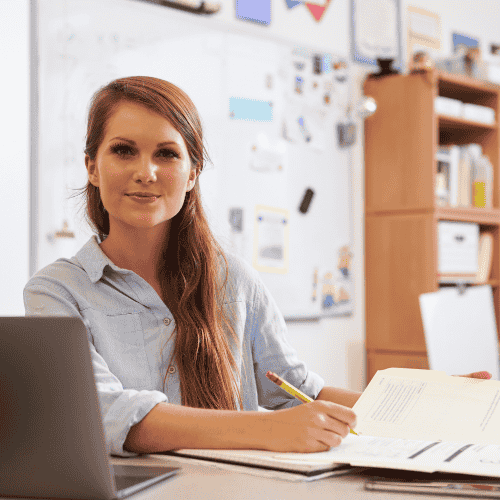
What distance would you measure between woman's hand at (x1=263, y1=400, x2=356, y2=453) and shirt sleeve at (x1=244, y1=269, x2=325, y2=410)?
1.49 ft

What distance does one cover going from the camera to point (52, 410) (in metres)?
0.67

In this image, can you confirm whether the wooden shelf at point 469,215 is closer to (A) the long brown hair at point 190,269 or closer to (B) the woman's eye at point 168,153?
(A) the long brown hair at point 190,269

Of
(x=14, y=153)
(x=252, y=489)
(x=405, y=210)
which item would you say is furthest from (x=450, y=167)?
(x=252, y=489)

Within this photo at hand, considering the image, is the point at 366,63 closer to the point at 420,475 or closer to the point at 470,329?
the point at 470,329

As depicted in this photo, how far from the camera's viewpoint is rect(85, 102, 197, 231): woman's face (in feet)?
4.05

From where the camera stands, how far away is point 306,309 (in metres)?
3.13

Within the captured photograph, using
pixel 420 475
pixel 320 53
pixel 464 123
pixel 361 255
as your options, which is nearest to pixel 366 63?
pixel 320 53

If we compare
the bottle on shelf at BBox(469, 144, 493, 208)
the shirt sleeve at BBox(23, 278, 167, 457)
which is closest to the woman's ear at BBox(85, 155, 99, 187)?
the shirt sleeve at BBox(23, 278, 167, 457)

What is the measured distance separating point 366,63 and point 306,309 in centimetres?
130

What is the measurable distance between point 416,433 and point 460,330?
7.52 feet

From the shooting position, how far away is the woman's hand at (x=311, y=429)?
2.80ft

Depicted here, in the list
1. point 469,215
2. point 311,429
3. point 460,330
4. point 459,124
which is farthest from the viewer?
point 459,124

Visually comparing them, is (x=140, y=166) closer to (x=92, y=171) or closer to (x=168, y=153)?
(x=168, y=153)

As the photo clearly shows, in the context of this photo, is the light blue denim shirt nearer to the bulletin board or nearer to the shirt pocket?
the shirt pocket
